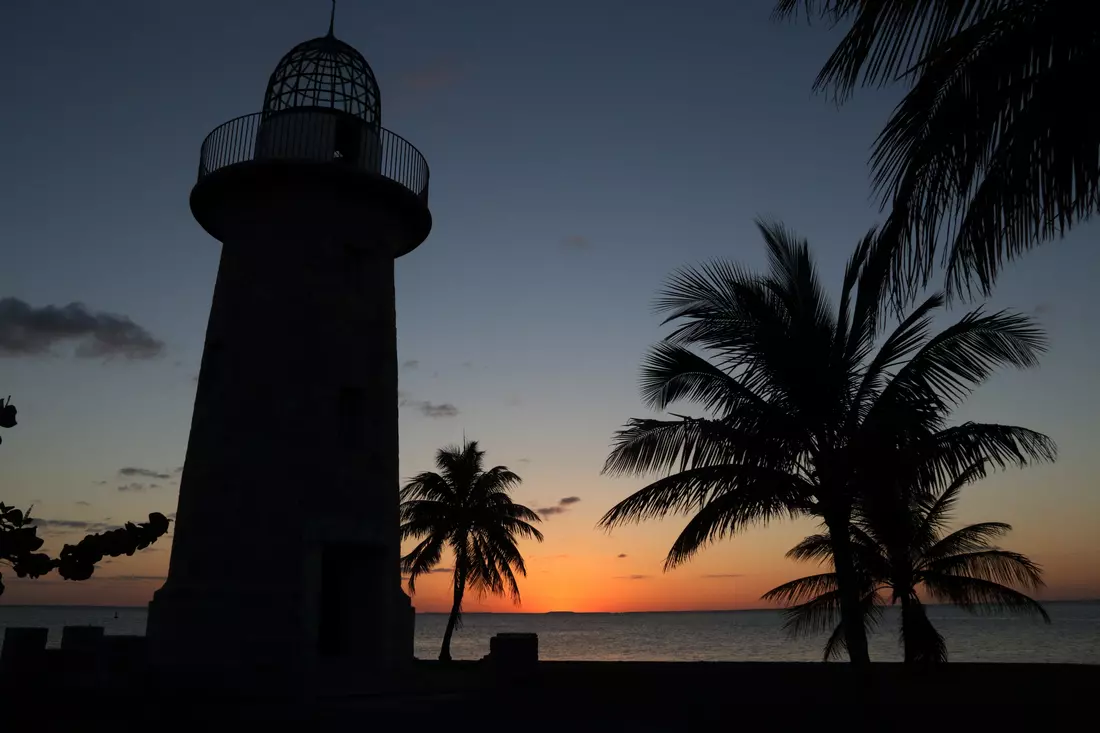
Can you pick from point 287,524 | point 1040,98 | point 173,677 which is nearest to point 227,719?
point 173,677

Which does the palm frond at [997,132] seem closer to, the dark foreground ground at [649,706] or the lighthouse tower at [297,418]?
the dark foreground ground at [649,706]

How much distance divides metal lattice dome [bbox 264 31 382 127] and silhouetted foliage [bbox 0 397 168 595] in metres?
13.3

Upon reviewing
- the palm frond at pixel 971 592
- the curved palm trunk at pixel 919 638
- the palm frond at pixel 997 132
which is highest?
the palm frond at pixel 997 132

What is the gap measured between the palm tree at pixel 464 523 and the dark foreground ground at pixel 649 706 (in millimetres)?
17313

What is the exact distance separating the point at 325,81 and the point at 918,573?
56.5 ft

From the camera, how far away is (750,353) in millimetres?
14031

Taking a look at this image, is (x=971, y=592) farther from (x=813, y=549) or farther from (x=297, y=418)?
(x=297, y=418)

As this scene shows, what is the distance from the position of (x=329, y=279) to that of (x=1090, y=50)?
1443cm

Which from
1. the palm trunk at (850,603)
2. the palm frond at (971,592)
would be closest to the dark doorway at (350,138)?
the palm trunk at (850,603)

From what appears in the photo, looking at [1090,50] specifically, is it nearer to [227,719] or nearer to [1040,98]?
[1040,98]

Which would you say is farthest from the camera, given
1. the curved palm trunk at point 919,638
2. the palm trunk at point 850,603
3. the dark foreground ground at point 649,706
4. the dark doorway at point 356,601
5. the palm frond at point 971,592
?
the palm frond at point 971,592

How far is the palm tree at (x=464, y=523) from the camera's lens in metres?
32.7

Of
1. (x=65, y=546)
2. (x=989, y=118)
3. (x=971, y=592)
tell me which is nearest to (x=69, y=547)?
(x=65, y=546)

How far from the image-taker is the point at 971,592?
1952 centimetres
